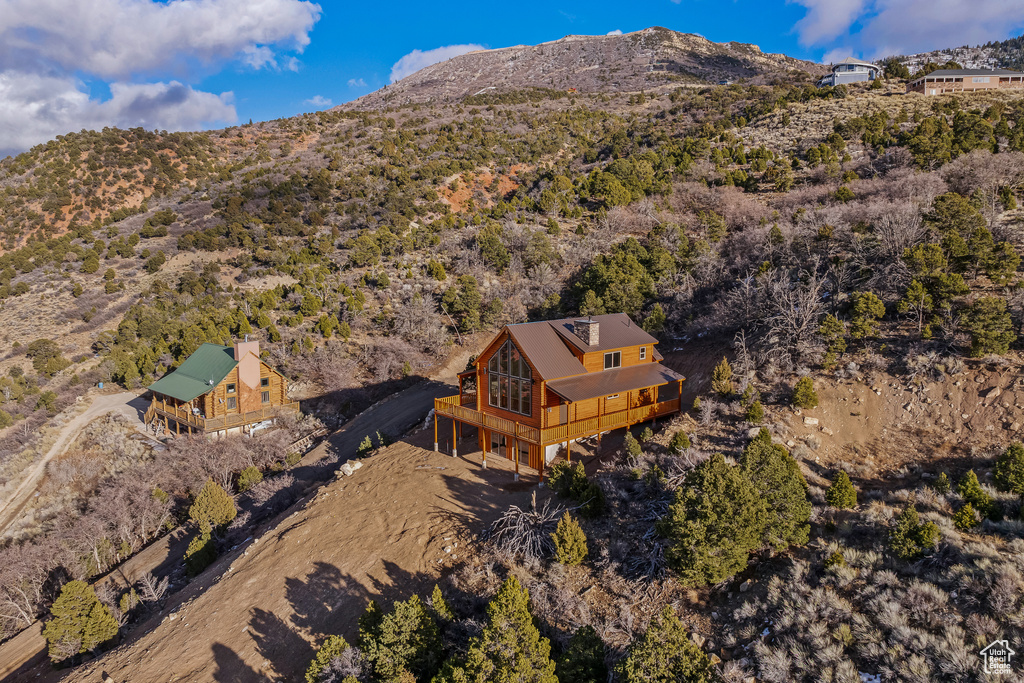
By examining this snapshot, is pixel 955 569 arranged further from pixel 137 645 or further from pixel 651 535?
pixel 137 645

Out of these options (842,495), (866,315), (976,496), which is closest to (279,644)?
(842,495)

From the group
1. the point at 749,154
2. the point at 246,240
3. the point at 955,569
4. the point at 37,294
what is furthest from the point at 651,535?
the point at 37,294

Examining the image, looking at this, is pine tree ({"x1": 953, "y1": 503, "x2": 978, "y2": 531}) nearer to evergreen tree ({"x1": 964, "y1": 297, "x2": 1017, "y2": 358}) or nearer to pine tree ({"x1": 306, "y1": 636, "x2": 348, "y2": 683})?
evergreen tree ({"x1": 964, "y1": 297, "x2": 1017, "y2": 358})

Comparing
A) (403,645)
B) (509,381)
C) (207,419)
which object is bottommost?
(403,645)

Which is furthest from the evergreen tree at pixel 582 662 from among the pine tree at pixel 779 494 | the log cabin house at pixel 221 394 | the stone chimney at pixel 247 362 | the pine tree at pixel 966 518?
the stone chimney at pixel 247 362

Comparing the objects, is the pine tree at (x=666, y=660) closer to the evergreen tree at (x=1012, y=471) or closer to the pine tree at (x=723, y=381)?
the evergreen tree at (x=1012, y=471)

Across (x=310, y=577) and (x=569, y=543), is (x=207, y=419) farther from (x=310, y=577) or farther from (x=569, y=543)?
(x=569, y=543)
